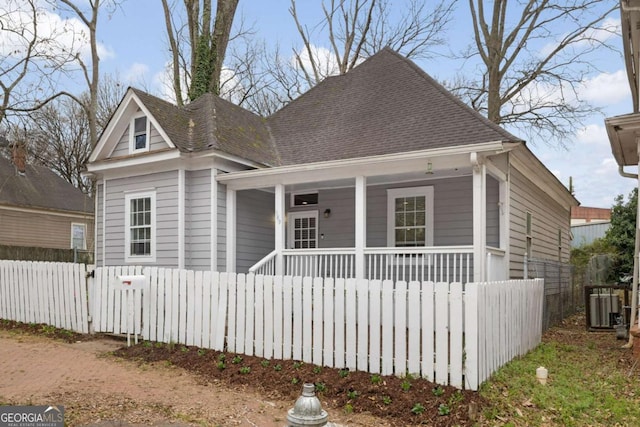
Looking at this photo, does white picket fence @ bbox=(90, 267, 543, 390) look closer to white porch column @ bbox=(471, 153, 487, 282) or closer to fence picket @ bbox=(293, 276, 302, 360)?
fence picket @ bbox=(293, 276, 302, 360)

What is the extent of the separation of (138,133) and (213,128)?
2.00 m

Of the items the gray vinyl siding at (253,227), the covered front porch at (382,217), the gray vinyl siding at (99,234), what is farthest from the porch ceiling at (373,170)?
the gray vinyl siding at (99,234)

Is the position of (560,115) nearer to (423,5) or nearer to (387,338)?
(423,5)

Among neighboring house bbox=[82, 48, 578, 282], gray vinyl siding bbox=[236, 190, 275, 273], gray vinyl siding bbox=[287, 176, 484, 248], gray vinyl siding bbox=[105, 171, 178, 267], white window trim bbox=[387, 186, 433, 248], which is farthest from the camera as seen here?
gray vinyl siding bbox=[236, 190, 275, 273]

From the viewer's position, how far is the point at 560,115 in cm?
2122

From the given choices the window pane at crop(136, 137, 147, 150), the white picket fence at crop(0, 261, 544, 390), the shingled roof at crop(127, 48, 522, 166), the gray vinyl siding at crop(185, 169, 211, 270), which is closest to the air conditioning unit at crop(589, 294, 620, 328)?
the white picket fence at crop(0, 261, 544, 390)

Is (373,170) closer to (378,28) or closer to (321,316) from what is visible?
(321,316)

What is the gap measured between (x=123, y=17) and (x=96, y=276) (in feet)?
53.5

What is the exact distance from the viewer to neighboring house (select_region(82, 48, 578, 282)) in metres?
9.94

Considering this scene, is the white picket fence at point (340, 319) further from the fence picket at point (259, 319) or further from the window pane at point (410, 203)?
the window pane at point (410, 203)

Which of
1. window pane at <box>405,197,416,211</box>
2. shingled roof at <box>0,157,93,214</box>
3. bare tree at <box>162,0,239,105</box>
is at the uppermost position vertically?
bare tree at <box>162,0,239,105</box>

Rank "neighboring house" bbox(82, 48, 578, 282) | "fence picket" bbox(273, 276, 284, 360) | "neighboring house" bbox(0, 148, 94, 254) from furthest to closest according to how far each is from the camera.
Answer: "neighboring house" bbox(0, 148, 94, 254)
"neighboring house" bbox(82, 48, 578, 282)
"fence picket" bbox(273, 276, 284, 360)

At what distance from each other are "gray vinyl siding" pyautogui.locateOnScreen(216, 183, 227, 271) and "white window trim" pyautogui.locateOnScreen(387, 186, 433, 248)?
370 centimetres

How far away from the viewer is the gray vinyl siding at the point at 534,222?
1056cm
